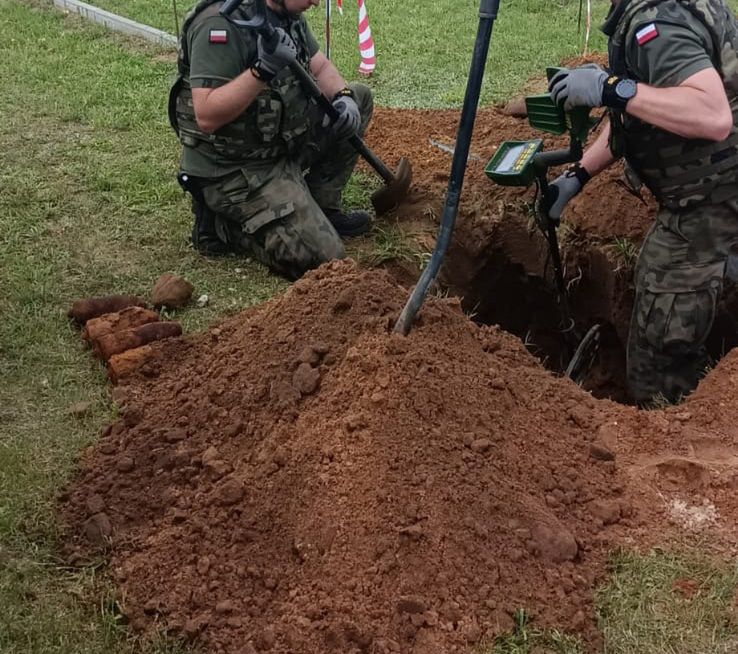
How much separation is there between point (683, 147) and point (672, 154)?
0.05 metres

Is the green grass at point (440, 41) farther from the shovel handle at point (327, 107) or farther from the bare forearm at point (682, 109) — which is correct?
the bare forearm at point (682, 109)

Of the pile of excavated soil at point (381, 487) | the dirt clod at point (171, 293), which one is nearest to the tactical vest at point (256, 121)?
the dirt clod at point (171, 293)

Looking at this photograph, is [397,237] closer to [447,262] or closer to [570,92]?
[447,262]

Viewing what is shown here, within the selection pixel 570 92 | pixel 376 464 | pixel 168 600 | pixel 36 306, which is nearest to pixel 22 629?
pixel 168 600

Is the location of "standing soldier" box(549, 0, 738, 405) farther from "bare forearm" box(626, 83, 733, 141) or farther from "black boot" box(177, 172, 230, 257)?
"black boot" box(177, 172, 230, 257)

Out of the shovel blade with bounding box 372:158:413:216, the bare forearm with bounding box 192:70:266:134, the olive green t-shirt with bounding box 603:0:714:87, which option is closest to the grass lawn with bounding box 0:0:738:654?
the shovel blade with bounding box 372:158:413:216

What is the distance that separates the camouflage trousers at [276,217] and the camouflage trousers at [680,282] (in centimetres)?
155

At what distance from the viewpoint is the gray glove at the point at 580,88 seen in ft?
10.9

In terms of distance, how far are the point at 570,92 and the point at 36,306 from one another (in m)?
2.59

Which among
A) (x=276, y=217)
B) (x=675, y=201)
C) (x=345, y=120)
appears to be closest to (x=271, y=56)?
(x=345, y=120)

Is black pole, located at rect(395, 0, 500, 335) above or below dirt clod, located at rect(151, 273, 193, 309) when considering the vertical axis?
above

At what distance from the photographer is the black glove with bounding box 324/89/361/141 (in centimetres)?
464

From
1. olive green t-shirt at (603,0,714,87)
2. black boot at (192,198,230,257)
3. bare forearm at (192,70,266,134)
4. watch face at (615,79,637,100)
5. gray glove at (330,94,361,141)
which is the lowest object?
black boot at (192,198,230,257)

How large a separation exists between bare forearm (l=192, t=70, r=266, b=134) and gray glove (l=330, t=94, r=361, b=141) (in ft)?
1.69
